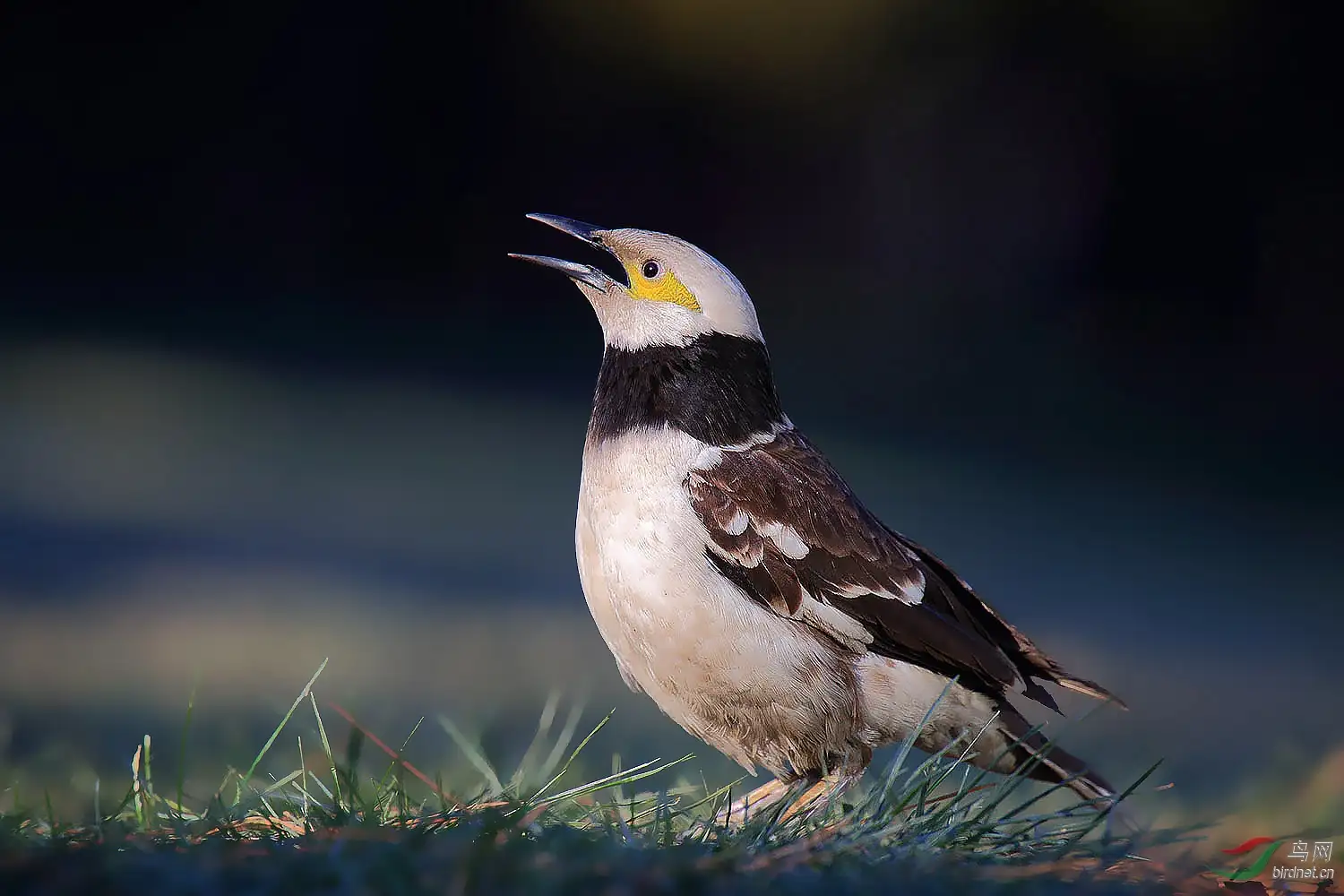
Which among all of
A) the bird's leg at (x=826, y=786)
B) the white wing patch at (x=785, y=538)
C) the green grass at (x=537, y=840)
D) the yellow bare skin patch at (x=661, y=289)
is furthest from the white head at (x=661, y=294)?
the bird's leg at (x=826, y=786)

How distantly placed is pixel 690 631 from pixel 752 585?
23 centimetres

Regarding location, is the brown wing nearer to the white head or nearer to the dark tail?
the dark tail

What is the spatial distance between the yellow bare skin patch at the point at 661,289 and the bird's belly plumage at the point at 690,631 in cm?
44

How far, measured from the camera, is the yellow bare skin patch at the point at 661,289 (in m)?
3.67

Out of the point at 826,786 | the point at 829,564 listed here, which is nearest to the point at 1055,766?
the point at 826,786

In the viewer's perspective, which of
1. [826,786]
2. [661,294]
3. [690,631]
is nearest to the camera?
[690,631]

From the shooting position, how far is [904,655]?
3.41 m

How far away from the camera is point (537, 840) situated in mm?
2412

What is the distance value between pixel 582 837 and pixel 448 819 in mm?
342

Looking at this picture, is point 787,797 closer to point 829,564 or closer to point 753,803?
point 753,803

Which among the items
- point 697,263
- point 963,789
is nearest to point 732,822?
point 963,789

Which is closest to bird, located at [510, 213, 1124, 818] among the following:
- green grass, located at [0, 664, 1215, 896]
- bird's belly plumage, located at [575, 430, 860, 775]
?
bird's belly plumage, located at [575, 430, 860, 775]

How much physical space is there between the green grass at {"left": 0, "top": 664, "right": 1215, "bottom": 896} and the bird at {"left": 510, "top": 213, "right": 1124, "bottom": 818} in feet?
0.67

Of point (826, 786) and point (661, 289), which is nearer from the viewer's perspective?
point (826, 786)
